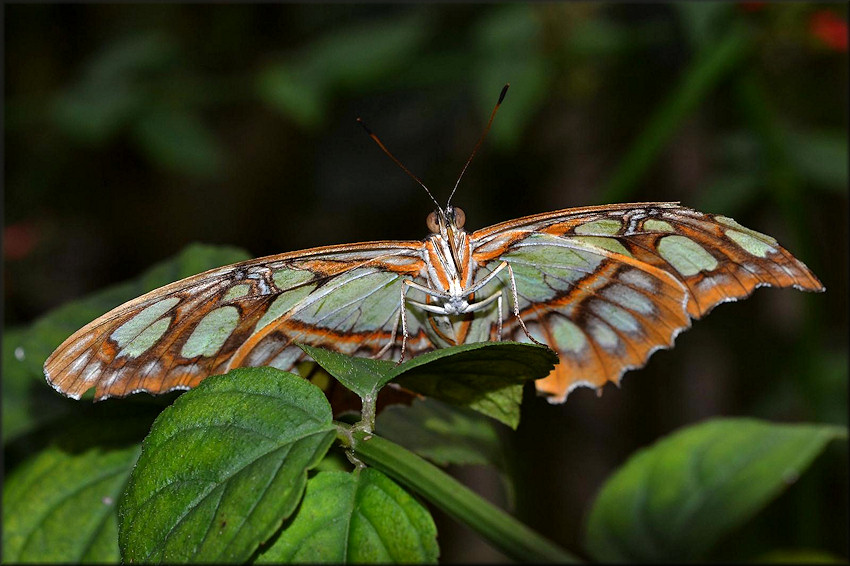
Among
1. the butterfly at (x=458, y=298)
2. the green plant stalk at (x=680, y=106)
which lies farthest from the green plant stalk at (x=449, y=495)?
the green plant stalk at (x=680, y=106)

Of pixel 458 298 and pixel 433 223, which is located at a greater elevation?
pixel 433 223

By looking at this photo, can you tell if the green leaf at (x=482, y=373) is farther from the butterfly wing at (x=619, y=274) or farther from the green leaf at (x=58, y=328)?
the green leaf at (x=58, y=328)

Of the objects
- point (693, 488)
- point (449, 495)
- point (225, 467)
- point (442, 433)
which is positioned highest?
point (225, 467)

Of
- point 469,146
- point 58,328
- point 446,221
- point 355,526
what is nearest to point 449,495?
point 355,526

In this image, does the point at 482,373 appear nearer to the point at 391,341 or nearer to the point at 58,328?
the point at 391,341

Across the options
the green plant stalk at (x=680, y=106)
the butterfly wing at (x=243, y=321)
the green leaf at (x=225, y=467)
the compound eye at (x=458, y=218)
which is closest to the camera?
the green leaf at (x=225, y=467)

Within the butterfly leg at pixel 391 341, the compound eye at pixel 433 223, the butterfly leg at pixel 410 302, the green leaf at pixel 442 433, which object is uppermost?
the compound eye at pixel 433 223
